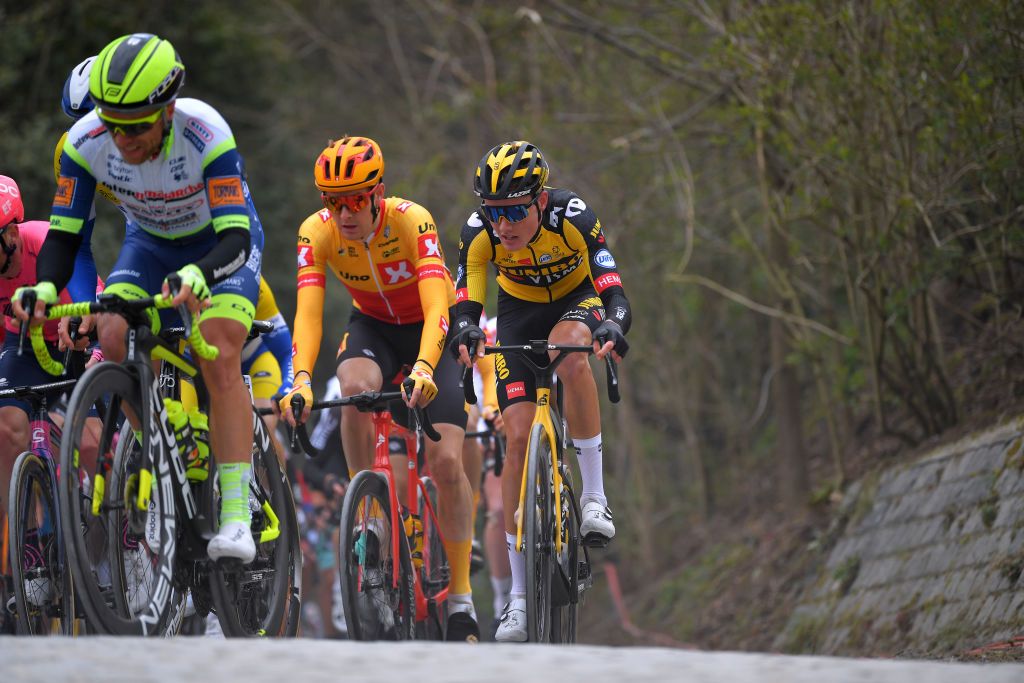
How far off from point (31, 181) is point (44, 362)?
40.0ft

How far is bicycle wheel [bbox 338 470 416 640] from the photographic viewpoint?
6613 millimetres

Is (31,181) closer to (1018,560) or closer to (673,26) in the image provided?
(673,26)

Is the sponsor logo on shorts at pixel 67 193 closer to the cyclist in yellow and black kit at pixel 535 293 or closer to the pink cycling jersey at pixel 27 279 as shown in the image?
the pink cycling jersey at pixel 27 279

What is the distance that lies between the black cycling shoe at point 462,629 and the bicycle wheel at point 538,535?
0.82 meters

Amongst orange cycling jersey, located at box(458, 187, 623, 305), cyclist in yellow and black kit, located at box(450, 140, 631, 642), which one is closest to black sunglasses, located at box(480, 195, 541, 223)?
cyclist in yellow and black kit, located at box(450, 140, 631, 642)

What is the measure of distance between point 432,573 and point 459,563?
0.30 meters

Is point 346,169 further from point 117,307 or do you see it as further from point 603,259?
point 117,307

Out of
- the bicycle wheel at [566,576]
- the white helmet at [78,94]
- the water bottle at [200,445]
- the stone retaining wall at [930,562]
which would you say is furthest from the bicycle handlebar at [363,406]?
the stone retaining wall at [930,562]

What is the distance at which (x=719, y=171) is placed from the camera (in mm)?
14797

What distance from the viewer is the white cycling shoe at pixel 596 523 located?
7.61 m

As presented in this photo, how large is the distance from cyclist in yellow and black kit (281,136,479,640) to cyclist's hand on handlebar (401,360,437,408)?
19 centimetres

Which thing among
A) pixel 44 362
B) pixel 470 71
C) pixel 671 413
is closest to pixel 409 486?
pixel 44 362

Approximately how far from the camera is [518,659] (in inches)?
173

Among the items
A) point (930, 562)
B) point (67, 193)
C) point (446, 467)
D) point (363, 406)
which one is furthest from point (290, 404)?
point (930, 562)
